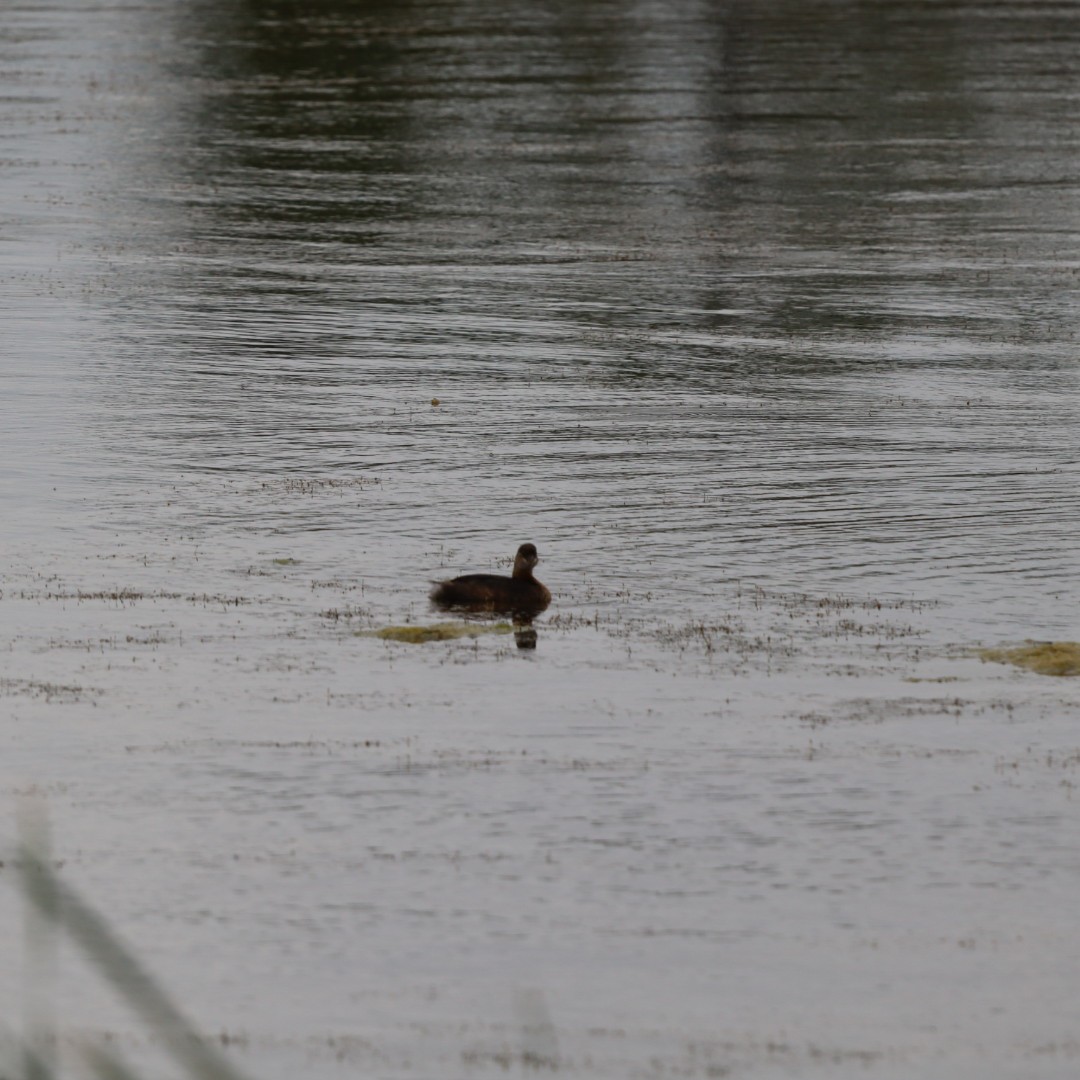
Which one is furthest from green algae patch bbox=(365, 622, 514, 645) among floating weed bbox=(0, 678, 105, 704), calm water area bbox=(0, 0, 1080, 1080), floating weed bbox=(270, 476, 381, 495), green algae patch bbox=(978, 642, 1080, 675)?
floating weed bbox=(270, 476, 381, 495)

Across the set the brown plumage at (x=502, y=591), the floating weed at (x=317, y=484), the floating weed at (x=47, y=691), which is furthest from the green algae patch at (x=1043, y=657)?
the floating weed at (x=317, y=484)

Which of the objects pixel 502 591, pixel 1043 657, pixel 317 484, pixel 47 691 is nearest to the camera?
pixel 47 691

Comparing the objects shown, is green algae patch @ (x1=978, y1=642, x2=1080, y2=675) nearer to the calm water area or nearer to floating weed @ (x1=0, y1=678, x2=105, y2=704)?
the calm water area

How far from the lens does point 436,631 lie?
15.8 meters

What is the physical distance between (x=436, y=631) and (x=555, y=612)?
35.3 inches

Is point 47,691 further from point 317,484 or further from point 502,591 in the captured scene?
point 317,484

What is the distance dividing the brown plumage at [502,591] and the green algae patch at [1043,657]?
2.86 meters

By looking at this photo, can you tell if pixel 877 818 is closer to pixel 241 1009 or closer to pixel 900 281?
pixel 241 1009

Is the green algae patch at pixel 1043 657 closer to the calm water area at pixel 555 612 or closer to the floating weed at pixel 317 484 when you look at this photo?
the calm water area at pixel 555 612

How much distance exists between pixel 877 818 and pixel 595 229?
22312 mm

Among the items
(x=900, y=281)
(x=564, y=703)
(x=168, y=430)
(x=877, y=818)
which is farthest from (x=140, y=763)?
(x=900, y=281)

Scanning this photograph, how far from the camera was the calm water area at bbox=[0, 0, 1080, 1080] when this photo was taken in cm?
1066

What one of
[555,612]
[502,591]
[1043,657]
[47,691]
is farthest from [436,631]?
[1043,657]

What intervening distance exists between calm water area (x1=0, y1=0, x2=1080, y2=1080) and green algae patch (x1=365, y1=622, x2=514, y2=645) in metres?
0.10
